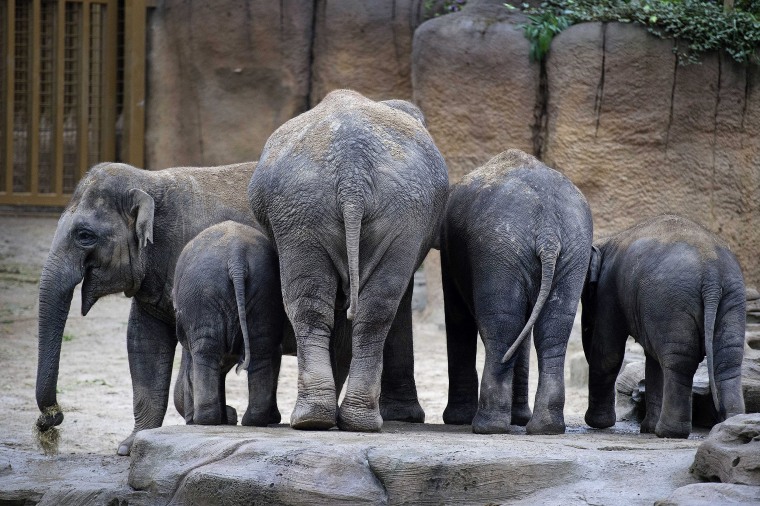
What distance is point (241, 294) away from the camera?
6352mm

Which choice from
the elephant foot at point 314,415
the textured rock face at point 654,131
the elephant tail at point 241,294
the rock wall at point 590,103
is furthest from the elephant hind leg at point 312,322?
the rock wall at point 590,103

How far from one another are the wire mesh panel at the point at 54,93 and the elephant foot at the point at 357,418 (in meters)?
9.47

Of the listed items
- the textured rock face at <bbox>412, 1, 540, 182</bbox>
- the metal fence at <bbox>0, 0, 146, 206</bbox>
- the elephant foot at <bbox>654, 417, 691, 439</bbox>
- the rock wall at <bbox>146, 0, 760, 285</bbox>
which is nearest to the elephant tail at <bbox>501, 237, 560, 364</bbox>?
the elephant foot at <bbox>654, 417, 691, 439</bbox>

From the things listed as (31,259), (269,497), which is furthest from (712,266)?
(31,259)

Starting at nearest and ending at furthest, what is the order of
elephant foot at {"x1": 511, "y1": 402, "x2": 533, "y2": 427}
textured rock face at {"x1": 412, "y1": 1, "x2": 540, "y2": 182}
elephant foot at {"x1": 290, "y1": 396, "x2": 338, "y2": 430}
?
1. elephant foot at {"x1": 290, "y1": 396, "x2": 338, "y2": 430}
2. elephant foot at {"x1": 511, "y1": 402, "x2": 533, "y2": 427}
3. textured rock face at {"x1": 412, "y1": 1, "x2": 540, "y2": 182}

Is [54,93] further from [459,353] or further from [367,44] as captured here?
[459,353]

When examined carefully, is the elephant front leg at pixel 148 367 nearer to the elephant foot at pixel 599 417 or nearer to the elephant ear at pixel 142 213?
the elephant ear at pixel 142 213

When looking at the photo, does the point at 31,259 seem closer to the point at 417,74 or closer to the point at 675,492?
the point at 417,74

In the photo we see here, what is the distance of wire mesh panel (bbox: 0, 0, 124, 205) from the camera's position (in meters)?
15.1

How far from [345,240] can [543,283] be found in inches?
37.8

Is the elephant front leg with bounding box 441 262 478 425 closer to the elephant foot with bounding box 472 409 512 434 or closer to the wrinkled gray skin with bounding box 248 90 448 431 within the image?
the elephant foot with bounding box 472 409 512 434

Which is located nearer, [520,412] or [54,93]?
[520,412]

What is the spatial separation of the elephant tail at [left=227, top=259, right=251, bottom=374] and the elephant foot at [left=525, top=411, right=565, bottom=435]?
140 centimetres

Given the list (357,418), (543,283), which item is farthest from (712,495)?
(357,418)
